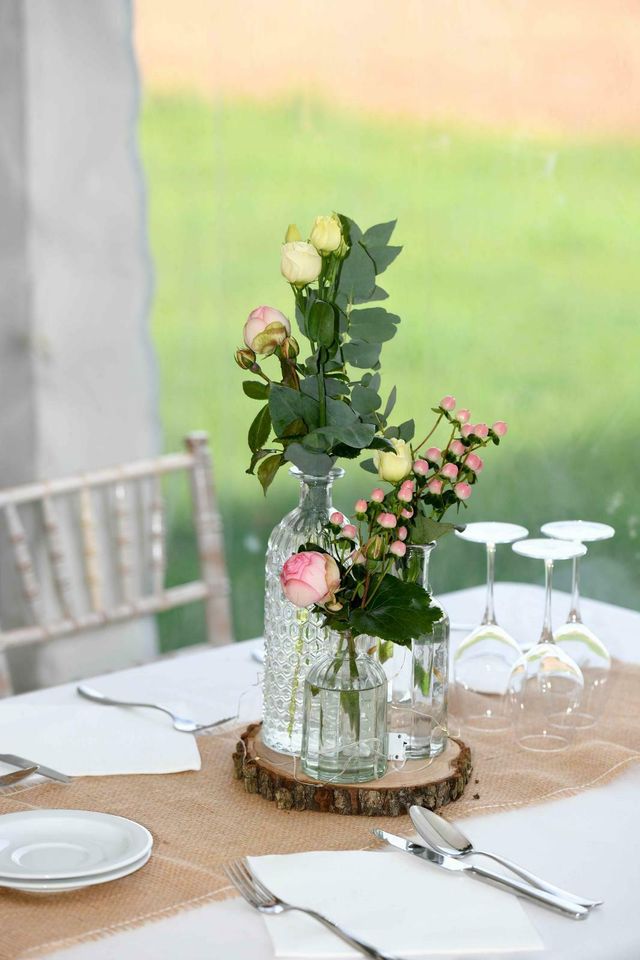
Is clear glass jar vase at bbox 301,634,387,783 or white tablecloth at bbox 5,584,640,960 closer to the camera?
white tablecloth at bbox 5,584,640,960

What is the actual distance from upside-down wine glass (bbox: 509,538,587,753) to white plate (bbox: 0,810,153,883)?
1.24ft

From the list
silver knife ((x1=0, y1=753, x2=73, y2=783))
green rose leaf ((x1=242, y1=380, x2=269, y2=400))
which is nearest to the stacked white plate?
silver knife ((x1=0, y1=753, x2=73, y2=783))

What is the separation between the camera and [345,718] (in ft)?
3.11

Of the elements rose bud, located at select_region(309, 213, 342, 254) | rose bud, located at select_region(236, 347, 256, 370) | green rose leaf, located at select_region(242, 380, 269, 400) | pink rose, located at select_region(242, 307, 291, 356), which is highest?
rose bud, located at select_region(309, 213, 342, 254)

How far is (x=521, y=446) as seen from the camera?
9.41 ft

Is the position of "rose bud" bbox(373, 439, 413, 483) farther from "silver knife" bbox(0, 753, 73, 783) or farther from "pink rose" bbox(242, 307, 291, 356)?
"silver knife" bbox(0, 753, 73, 783)

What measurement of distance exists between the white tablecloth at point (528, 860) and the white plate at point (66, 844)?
0.07 meters

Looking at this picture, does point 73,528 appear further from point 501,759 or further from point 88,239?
point 501,759

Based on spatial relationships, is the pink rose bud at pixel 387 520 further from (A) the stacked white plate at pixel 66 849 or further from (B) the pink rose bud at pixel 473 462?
(A) the stacked white plate at pixel 66 849

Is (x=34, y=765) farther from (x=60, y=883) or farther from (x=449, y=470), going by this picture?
(x=449, y=470)

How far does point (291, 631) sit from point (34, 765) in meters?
0.24

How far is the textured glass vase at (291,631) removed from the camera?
3.30 ft

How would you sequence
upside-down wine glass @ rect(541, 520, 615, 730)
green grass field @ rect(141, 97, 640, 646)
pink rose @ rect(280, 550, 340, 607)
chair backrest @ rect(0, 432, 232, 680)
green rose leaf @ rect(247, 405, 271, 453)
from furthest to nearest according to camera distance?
green grass field @ rect(141, 97, 640, 646)
chair backrest @ rect(0, 432, 232, 680)
upside-down wine glass @ rect(541, 520, 615, 730)
green rose leaf @ rect(247, 405, 271, 453)
pink rose @ rect(280, 550, 340, 607)

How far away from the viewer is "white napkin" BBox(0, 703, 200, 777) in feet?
3.42
